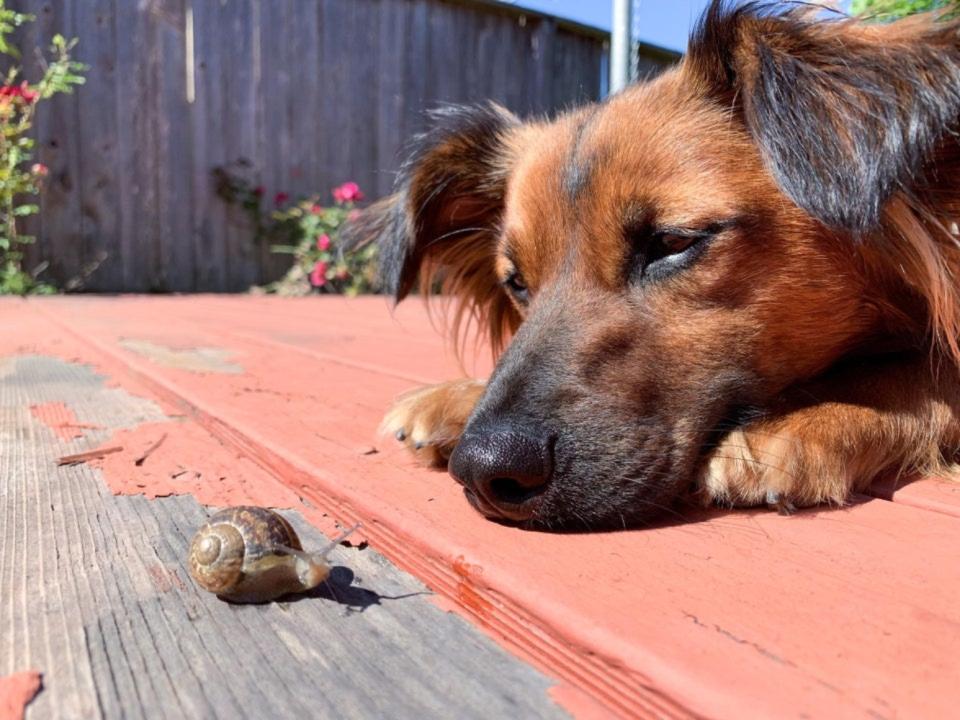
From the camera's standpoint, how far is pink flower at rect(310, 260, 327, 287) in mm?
8352

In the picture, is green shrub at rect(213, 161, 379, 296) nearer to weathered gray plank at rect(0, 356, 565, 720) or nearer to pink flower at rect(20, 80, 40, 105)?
pink flower at rect(20, 80, 40, 105)

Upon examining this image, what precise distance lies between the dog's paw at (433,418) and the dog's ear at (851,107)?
2.42ft

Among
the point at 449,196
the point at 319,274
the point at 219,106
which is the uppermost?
the point at 219,106

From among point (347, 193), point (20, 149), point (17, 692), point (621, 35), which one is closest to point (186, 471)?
point (17, 692)

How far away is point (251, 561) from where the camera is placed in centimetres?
94

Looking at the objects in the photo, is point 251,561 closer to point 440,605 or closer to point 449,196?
point 440,605

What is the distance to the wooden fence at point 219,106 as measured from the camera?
25.2 ft

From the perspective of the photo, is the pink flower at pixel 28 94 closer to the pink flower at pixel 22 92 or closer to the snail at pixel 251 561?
the pink flower at pixel 22 92

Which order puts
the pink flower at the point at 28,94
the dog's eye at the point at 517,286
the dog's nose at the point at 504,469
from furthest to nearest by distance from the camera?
the pink flower at the point at 28,94 → the dog's eye at the point at 517,286 → the dog's nose at the point at 504,469

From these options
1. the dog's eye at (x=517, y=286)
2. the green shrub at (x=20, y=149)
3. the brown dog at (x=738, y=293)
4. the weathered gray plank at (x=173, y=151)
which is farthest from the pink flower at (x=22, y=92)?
the brown dog at (x=738, y=293)

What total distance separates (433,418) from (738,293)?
65cm

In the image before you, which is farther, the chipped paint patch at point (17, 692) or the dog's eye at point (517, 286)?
the dog's eye at point (517, 286)

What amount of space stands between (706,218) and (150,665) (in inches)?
48.8

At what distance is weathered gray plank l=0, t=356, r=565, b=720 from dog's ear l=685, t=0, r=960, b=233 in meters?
0.91
